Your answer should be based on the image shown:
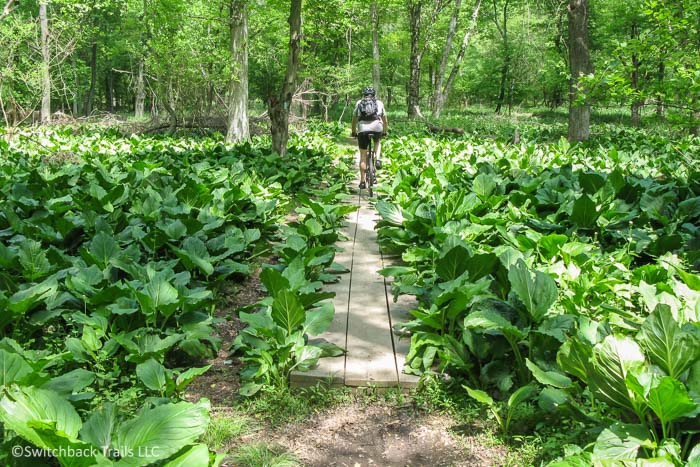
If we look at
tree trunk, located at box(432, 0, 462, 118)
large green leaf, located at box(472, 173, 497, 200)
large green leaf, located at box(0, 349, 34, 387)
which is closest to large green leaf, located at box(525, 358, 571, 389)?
large green leaf, located at box(0, 349, 34, 387)

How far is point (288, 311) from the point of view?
3.56 m

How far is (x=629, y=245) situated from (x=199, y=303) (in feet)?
12.3

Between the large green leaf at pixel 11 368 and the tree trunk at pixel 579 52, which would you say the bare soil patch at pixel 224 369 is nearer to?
the large green leaf at pixel 11 368

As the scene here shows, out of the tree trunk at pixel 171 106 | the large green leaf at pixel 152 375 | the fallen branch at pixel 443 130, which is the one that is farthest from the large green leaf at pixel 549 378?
the tree trunk at pixel 171 106

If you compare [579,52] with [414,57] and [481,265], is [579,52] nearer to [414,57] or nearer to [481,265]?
[481,265]

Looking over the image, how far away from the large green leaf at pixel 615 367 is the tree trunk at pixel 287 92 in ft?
32.6

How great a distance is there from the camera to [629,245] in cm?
500

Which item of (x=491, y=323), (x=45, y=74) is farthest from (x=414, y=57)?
(x=491, y=323)

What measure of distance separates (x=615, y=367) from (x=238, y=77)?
16.2 metres

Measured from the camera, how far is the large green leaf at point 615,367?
2.48 m

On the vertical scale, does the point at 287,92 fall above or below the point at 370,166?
above

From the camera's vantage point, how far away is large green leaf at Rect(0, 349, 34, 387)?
2531 mm

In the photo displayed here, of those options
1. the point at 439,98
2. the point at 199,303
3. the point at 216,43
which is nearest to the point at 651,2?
the point at 199,303

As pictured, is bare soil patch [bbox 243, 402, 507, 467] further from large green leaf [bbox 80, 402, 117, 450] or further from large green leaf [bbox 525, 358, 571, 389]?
large green leaf [bbox 80, 402, 117, 450]
